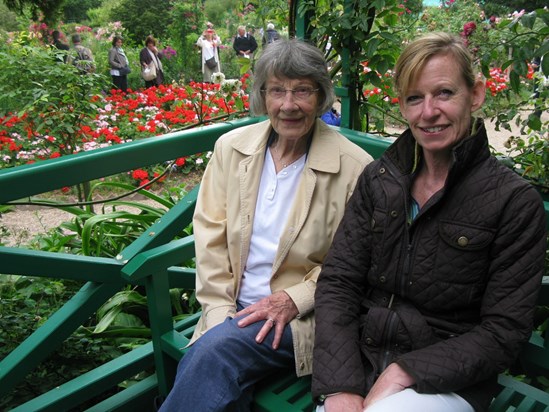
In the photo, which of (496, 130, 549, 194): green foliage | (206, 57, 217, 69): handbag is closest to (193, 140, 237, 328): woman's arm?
(496, 130, 549, 194): green foliage

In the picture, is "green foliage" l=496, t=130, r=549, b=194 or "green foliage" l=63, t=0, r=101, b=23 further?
"green foliage" l=63, t=0, r=101, b=23

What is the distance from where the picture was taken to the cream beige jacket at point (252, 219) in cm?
200

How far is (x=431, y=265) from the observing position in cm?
161

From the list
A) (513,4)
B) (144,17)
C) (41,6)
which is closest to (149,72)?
(41,6)

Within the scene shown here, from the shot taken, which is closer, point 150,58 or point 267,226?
point 267,226

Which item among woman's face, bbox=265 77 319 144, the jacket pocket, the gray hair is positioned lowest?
the jacket pocket

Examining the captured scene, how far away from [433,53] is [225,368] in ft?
3.73

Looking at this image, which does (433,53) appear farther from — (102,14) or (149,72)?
(102,14)

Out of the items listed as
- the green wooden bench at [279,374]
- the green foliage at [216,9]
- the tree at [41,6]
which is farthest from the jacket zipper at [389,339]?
the green foliage at [216,9]

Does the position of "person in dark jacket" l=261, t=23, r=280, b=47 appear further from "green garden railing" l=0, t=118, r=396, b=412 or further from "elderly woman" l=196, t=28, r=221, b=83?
"elderly woman" l=196, t=28, r=221, b=83

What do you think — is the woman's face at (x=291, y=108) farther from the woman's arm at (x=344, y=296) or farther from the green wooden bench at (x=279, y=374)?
the green wooden bench at (x=279, y=374)

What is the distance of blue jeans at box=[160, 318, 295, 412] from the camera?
5.72 ft

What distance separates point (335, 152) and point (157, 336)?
39.2 inches

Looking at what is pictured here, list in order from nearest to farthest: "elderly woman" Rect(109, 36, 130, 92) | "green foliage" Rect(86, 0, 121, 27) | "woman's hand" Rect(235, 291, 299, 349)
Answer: "woman's hand" Rect(235, 291, 299, 349) → "elderly woman" Rect(109, 36, 130, 92) → "green foliage" Rect(86, 0, 121, 27)
